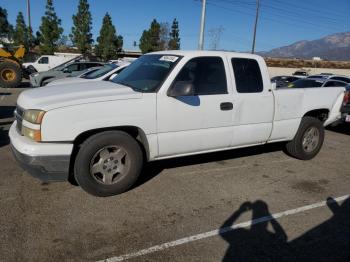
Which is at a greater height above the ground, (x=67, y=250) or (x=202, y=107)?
(x=202, y=107)

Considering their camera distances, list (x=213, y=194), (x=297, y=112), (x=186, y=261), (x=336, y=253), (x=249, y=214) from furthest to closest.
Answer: (x=297, y=112), (x=213, y=194), (x=249, y=214), (x=336, y=253), (x=186, y=261)

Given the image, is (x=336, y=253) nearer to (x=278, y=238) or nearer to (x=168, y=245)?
(x=278, y=238)

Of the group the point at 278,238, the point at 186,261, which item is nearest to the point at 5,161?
the point at 186,261

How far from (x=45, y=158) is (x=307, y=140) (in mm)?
4683

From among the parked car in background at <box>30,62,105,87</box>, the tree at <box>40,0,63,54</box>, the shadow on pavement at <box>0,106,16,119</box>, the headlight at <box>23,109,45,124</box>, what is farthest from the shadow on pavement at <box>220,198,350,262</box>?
the tree at <box>40,0,63,54</box>

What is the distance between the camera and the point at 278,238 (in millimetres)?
3764

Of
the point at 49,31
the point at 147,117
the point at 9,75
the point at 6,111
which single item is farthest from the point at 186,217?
the point at 49,31

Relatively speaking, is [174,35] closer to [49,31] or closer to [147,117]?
[49,31]

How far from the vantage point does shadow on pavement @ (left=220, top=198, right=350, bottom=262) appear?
343cm

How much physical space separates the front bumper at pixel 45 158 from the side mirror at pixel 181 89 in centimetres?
145

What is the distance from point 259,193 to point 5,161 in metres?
3.99

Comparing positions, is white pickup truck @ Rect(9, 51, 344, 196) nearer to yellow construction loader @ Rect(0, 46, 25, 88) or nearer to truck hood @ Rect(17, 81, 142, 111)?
truck hood @ Rect(17, 81, 142, 111)

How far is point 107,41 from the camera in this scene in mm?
49406

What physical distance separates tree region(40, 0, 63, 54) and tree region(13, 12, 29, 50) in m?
5.02
